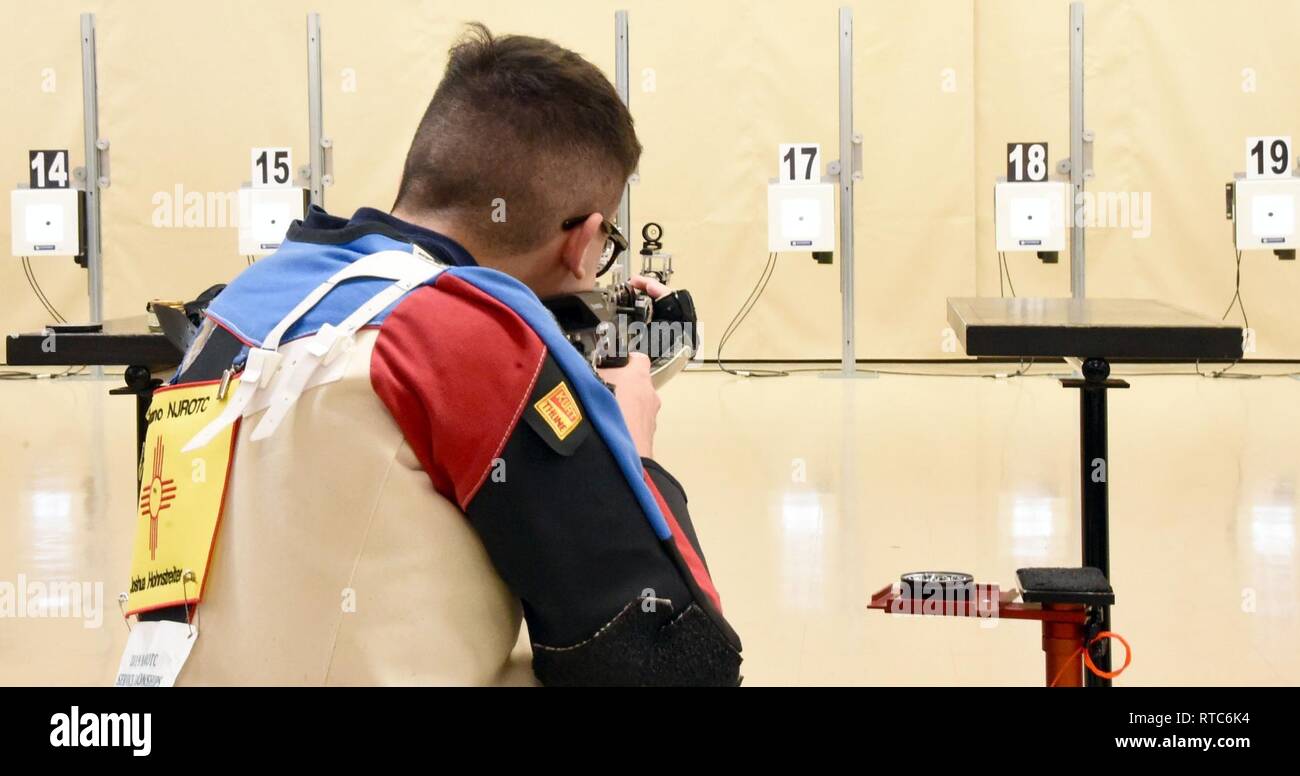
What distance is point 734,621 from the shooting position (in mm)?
3230

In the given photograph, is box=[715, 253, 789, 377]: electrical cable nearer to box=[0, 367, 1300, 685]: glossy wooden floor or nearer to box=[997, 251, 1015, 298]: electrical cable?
box=[0, 367, 1300, 685]: glossy wooden floor

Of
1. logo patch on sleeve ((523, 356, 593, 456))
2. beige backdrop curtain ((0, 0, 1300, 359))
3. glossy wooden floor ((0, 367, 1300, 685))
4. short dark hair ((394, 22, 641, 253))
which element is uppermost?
beige backdrop curtain ((0, 0, 1300, 359))

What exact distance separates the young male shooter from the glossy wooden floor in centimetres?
172

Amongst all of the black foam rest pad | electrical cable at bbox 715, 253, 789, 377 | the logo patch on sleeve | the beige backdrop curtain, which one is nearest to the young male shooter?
the logo patch on sleeve

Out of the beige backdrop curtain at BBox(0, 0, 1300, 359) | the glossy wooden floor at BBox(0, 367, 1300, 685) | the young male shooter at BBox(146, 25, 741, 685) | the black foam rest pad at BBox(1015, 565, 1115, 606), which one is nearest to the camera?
the young male shooter at BBox(146, 25, 741, 685)

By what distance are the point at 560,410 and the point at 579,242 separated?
1.05 ft

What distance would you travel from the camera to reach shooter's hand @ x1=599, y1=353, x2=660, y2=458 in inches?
54.6

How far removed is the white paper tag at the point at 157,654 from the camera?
1.11 meters

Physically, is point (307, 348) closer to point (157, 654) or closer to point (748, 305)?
point (157, 654)

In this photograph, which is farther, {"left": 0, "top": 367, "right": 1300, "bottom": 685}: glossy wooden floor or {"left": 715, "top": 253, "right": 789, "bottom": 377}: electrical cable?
{"left": 715, "top": 253, "right": 789, "bottom": 377}: electrical cable

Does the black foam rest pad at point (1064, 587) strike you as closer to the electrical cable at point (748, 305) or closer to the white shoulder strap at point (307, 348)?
the white shoulder strap at point (307, 348)

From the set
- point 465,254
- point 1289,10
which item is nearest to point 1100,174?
point 1289,10
